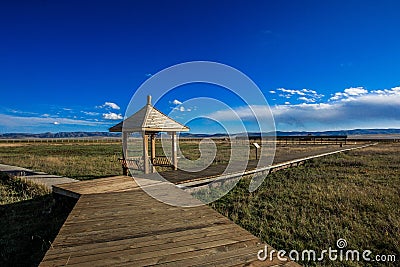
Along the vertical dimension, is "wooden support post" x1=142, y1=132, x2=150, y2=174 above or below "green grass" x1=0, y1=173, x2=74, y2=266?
above

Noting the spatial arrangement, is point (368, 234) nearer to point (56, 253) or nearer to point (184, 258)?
point (184, 258)

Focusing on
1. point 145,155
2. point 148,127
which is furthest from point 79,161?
point 148,127

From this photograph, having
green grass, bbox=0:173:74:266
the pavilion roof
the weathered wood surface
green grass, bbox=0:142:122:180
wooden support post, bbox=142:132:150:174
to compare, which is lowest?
green grass, bbox=0:173:74:266

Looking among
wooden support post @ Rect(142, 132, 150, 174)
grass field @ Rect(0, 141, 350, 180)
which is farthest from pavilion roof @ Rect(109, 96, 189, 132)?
grass field @ Rect(0, 141, 350, 180)

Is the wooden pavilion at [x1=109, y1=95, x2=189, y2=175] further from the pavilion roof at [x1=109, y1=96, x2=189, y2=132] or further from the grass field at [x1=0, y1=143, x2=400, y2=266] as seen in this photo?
the grass field at [x1=0, y1=143, x2=400, y2=266]

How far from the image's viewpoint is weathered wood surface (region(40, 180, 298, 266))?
3209 mm

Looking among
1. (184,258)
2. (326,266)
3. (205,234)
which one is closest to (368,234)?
(326,266)

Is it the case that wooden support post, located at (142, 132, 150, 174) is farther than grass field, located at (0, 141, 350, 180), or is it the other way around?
grass field, located at (0, 141, 350, 180)

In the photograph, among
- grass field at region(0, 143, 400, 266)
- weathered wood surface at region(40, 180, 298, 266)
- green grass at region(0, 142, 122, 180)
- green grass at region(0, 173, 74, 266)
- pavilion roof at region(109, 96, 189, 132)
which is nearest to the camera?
weathered wood surface at region(40, 180, 298, 266)

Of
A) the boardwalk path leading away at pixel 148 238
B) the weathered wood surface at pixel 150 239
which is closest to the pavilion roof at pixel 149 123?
the boardwalk path leading away at pixel 148 238

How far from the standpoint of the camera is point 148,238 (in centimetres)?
390

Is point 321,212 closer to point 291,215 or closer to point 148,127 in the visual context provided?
point 291,215

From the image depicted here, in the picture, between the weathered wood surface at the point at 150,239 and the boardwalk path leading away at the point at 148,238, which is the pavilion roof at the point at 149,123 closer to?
the boardwalk path leading away at the point at 148,238

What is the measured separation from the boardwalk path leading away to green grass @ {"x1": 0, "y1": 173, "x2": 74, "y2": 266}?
1169mm
